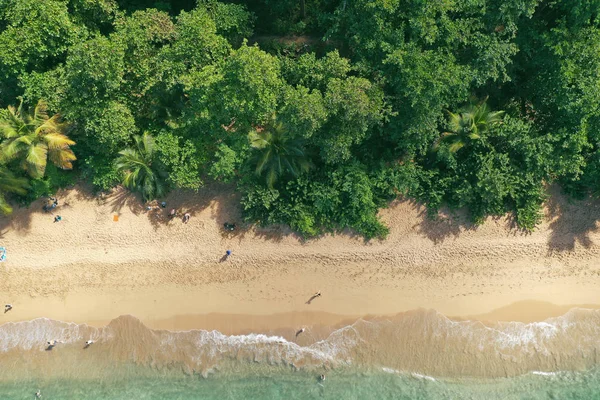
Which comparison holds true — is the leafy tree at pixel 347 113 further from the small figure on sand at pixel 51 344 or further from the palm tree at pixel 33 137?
the small figure on sand at pixel 51 344

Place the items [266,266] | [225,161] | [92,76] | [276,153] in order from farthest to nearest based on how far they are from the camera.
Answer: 1. [266,266]
2. [276,153]
3. [225,161]
4. [92,76]

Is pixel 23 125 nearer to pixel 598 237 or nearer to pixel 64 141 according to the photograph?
pixel 64 141

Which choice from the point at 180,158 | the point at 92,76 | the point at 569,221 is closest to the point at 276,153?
the point at 180,158

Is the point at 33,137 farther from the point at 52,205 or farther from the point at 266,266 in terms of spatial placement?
the point at 266,266

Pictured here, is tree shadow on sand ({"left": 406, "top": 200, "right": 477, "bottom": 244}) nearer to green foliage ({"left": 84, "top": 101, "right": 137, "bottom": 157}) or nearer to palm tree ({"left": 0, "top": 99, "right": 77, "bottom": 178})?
green foliage ({"left": 84, "top": 101, "right": 137, "bottom": 157})

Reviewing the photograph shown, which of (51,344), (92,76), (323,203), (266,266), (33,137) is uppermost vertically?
(92,76)
